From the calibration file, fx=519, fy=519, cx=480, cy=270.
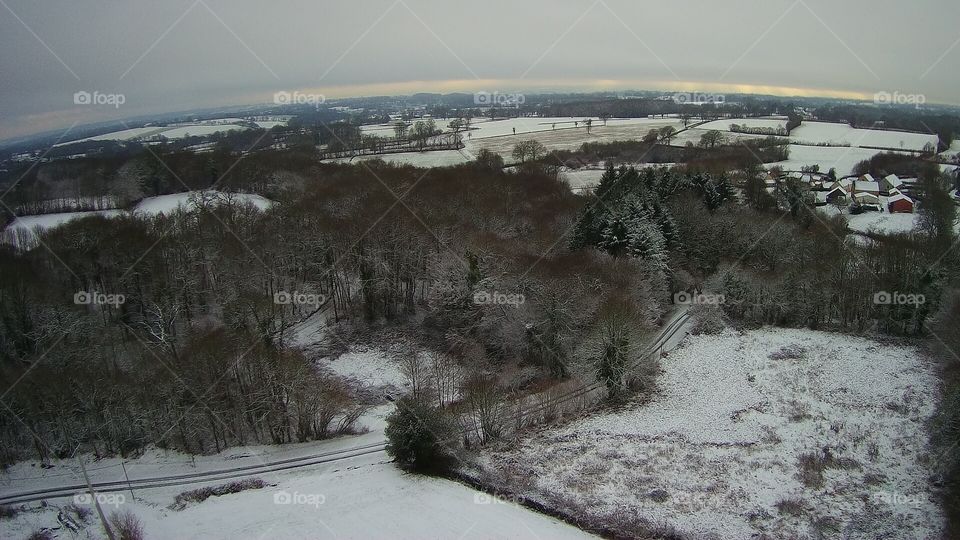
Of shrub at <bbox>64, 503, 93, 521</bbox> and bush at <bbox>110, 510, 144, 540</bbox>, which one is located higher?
bush at <bbox>110, 510, 144, 540</bbox>

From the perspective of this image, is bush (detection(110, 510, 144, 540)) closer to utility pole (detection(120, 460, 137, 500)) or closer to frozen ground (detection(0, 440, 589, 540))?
frozen ground (detection(0, 440, 589, 540))

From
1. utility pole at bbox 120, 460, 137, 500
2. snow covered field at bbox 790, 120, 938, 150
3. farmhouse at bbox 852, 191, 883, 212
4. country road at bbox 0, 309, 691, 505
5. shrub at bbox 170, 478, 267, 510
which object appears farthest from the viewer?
snow covered field at bbox 790, 120, 938, 150

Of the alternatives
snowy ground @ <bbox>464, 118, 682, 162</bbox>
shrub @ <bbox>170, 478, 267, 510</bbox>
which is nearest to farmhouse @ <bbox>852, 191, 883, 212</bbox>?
snowy ground @ <bbox>464, 118, 682, 162</bbox>

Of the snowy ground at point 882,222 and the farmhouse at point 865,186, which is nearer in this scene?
the snowy ground at point 882,222

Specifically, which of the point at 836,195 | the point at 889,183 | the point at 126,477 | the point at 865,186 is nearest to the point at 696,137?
the point at 889,183

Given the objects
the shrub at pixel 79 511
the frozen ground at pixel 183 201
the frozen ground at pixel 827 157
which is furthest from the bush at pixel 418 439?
the frozen ground at pixel 827 157

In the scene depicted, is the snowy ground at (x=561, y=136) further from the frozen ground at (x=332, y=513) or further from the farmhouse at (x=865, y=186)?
the frozen ground at (x=332, y=513)
